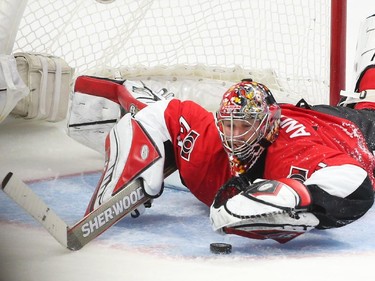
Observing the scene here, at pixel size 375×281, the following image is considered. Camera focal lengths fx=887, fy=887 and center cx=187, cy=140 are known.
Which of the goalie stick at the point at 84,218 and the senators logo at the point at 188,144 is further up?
the senators logo at the point at 188,144

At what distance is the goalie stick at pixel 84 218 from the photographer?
1833mm

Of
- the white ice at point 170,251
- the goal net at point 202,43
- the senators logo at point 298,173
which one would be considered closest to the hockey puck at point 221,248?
the white ice at point 170,251

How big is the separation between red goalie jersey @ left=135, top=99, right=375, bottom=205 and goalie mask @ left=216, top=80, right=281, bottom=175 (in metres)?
0.04

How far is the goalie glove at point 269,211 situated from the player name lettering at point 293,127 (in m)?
Result: 0.21

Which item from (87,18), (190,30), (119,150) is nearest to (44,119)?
(87,18)

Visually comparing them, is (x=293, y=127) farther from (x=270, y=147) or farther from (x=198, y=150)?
(x=198, y=150)

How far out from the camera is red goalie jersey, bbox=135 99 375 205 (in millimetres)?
1952

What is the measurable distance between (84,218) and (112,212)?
8cm

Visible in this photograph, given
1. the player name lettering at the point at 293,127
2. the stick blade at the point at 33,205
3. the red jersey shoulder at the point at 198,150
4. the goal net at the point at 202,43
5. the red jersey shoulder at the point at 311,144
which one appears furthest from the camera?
the goal net at the point at 202,43

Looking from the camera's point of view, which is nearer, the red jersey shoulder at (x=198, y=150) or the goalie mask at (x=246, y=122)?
the goalie mask at (x=246, y=122)

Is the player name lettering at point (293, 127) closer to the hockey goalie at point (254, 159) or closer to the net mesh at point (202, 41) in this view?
the hockey goalie at point (254, 159)

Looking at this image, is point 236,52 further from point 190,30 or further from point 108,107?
point 108,107

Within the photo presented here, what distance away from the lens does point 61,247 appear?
74.9 inches

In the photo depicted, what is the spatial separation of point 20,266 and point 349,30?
263 cm
